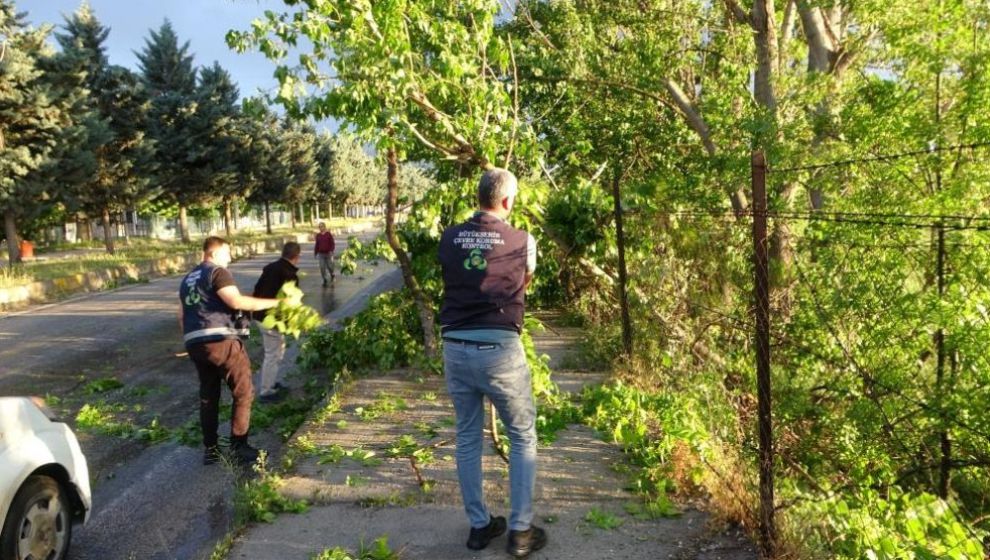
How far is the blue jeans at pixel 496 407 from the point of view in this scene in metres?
3.38

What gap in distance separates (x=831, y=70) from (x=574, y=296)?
5246mm

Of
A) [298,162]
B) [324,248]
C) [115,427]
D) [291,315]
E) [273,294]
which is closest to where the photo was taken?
[291,315]

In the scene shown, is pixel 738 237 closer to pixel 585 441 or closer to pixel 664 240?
pixel 664 240

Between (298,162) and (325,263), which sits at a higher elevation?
(298,162)

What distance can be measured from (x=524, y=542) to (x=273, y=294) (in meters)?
4.62

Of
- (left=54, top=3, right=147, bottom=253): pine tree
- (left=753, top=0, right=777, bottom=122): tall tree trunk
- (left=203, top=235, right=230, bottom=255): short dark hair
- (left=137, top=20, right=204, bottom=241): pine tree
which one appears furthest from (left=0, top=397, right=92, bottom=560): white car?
(left=137, top=20, right=204, bottom=241): pine tree

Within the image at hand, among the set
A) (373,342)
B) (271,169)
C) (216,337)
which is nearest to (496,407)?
(216,337)

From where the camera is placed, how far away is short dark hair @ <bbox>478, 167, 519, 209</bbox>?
3.43 meters

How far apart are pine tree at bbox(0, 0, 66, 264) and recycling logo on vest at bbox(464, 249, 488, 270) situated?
20390 mm

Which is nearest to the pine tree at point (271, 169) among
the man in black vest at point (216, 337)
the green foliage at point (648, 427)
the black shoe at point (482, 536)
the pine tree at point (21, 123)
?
the pine tree at point (21, 123)

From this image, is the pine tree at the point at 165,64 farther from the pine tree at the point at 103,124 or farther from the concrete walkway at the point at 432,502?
the concrete walkway at the point at 432,502

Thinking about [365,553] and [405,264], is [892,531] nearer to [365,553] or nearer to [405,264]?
[365,553]

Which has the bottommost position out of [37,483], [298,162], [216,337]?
[37,483]

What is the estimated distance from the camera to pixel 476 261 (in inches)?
133
